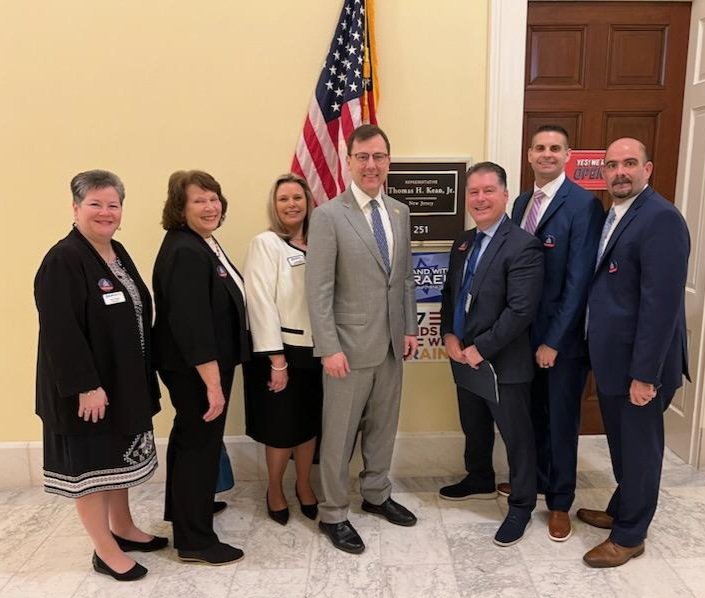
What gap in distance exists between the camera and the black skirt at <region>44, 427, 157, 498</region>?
6.61ft

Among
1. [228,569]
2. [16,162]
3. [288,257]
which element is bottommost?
[228,569]

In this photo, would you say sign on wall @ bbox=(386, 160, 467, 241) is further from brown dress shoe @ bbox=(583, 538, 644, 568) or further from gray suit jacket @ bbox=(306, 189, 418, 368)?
brown dress shoe @ bbox=(583, 538, 644, 568)

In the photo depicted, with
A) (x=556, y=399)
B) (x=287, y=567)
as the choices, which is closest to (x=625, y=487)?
(x=556, y=399)

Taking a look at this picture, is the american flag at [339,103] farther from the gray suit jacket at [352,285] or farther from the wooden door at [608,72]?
the wooden door at [608,72]

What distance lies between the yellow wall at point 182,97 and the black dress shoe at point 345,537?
1.36 metres

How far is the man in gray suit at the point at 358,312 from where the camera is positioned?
7.28ft

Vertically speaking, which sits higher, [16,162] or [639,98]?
[639,98]

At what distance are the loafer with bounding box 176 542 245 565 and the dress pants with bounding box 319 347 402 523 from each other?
0.41 metres

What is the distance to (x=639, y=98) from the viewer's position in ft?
9.91

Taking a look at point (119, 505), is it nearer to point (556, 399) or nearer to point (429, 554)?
point (429, 554)

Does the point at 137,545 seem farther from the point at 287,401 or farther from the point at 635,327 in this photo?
the point at 635,327

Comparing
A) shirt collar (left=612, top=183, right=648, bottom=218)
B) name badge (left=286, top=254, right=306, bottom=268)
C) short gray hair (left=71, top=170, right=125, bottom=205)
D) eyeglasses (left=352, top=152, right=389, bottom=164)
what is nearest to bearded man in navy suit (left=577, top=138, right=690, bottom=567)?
shirt collar (left=612, top=183, right=648, bottom=218)

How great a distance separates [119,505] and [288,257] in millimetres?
1245

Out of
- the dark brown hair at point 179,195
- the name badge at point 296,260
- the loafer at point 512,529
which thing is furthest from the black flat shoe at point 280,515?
the dark brown hair at point 179,195
